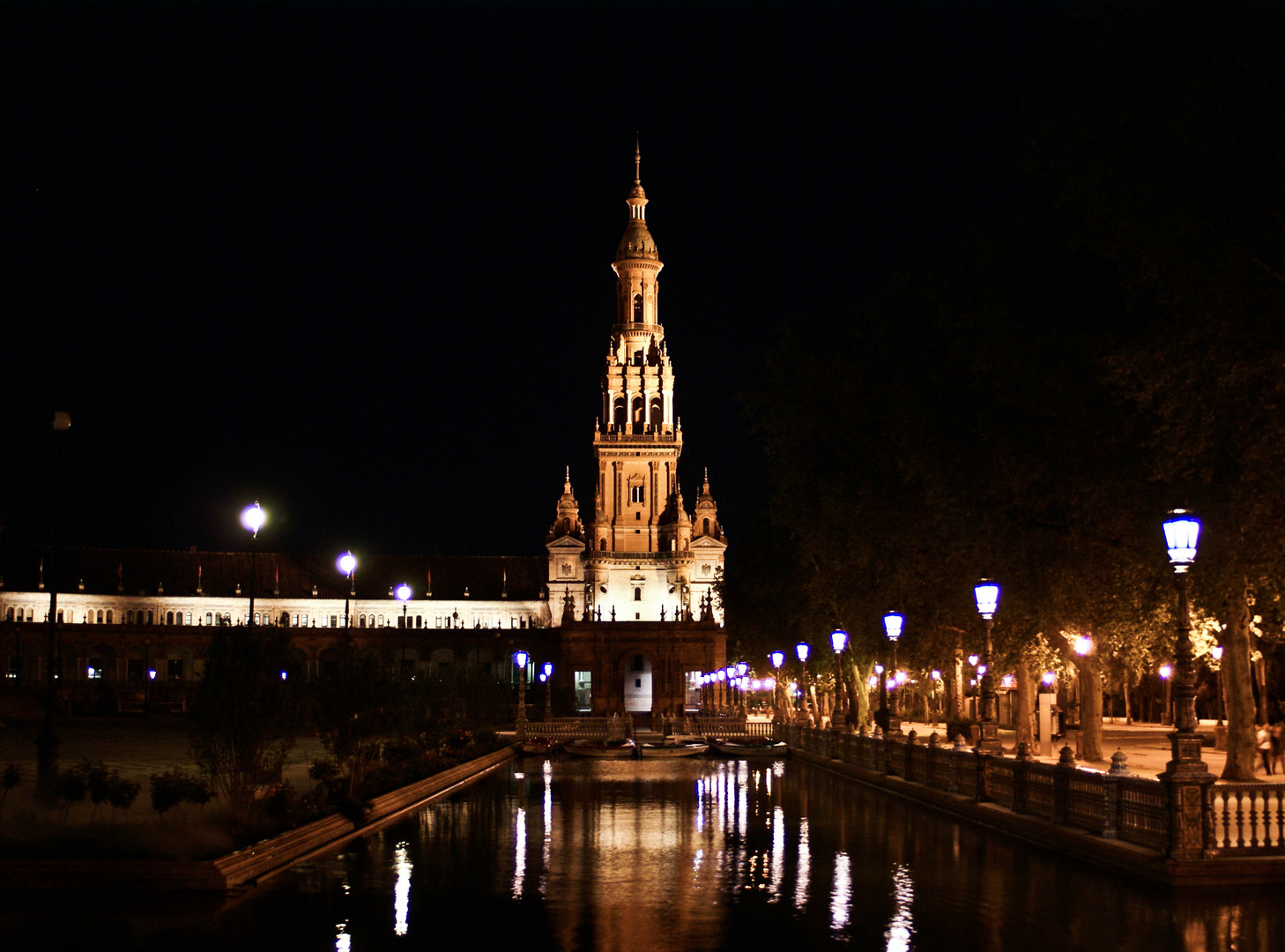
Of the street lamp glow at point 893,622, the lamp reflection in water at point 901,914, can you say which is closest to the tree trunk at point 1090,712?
the street lamp glow at point 893,622

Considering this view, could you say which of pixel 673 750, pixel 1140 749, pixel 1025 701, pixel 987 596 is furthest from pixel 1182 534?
pixel 673 750

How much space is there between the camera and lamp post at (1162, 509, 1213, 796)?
18.0m

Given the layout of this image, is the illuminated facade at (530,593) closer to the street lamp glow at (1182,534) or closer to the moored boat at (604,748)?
the moored boat at (604,748)

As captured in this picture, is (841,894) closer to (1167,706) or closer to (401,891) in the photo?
(401,891)

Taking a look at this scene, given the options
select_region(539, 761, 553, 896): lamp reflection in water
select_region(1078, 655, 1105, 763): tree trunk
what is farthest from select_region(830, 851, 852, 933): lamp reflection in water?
select_region(1078, 655, 1105, 763): tree trunk

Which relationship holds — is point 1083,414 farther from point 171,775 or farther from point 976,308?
point 171,775

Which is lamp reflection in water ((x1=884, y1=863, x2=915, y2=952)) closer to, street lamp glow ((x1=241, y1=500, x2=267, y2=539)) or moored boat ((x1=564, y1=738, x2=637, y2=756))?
street lamp glow ((x1=241, y1=500, x2=267, y2=539))

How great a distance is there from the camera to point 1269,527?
21938 millimetres

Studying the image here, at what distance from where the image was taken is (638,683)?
12644 centimetres

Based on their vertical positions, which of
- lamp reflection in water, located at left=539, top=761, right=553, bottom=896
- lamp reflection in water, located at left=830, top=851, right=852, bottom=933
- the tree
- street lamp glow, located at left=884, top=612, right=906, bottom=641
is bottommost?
lamp reflection in water, located at left=539, top=761, right=553, bottom=896

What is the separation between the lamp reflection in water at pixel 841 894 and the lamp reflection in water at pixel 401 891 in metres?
4.21

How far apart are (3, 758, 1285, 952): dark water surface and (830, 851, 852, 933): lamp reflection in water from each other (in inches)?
1.5

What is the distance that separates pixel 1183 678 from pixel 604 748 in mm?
34589

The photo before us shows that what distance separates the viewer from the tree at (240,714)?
19.9m
